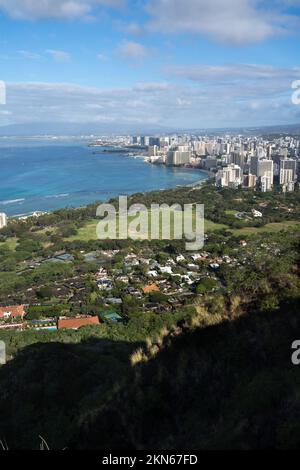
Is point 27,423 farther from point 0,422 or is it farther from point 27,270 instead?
point 27,270

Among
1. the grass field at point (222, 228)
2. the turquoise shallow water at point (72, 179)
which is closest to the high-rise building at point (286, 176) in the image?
the turquoise shallow water at point (72, 179)

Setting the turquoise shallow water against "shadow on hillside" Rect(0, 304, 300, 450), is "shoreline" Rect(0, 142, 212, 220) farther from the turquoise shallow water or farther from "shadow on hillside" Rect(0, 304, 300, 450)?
"shadow on hillside" Rect(0, 304, 300, 450)

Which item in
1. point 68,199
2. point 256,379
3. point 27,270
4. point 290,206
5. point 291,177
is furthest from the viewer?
point 291,177

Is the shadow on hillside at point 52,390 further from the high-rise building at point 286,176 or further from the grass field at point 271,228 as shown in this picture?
the high-rise building at point 286,176

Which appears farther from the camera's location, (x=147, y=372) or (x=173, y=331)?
(x=173, y=331)
